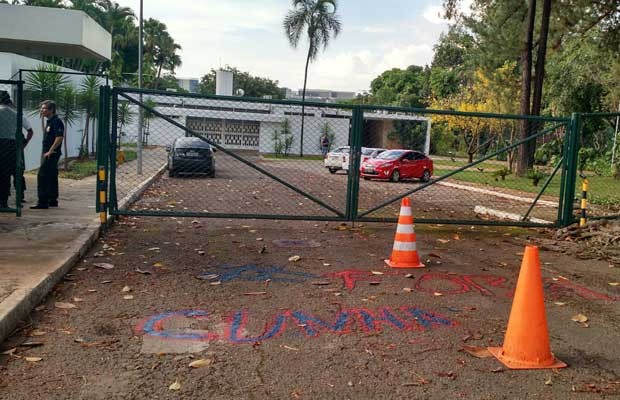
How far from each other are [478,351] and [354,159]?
4.94 m

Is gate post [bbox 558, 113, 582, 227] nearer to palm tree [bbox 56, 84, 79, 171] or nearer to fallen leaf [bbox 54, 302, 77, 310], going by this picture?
fallen leaf [bbox 54, 302, 77, 310]

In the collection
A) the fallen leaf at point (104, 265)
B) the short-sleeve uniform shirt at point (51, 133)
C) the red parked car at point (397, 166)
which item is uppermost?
the short-sleeve uniform shirt at point (51, 133)

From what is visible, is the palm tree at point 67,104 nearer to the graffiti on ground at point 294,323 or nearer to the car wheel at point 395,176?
the car wheel at point 395,176

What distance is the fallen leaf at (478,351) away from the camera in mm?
4625

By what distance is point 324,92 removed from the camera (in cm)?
16575

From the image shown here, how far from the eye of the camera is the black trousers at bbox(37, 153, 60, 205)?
388 inches

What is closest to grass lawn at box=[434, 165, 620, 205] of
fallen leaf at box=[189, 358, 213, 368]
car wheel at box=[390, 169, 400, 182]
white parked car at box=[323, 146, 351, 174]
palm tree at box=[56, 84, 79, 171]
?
car wheel at box=[390, 169, 400, 182]

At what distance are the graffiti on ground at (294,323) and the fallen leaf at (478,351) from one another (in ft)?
1.68

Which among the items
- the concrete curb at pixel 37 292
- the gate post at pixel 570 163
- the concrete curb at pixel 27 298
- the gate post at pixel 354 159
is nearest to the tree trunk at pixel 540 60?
the gate post at pixel 570 163

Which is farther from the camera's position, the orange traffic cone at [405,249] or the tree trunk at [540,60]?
the tree trunk at [540,60]

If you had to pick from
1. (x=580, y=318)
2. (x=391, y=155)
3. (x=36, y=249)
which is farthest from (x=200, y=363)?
(x=391, y=155)

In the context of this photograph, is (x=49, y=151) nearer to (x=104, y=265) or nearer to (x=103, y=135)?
(x=103, y=135)

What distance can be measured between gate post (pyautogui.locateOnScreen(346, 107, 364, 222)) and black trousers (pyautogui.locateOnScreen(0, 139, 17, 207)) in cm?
513

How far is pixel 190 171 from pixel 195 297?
14416 mm
